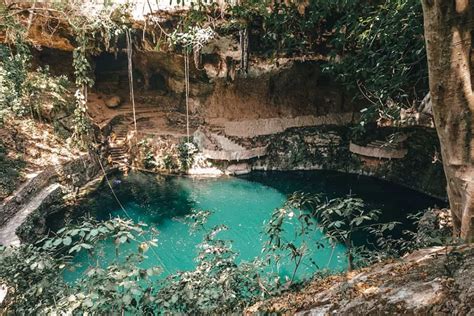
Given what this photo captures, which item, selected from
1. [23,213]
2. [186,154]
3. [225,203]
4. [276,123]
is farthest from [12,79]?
[276,123]

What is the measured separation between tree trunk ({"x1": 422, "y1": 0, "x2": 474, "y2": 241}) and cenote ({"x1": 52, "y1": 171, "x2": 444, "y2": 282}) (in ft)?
13.0

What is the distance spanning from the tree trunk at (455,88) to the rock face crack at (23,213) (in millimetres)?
5828

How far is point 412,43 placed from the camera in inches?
208

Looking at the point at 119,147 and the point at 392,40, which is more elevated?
the point at 392,40

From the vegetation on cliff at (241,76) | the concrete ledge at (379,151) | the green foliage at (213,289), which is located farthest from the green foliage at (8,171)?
the concrete ledge at (379,151)

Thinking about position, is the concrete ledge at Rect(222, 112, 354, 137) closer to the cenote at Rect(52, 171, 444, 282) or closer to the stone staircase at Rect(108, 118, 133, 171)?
the cenote at Rect(52, 171, 444, 282)

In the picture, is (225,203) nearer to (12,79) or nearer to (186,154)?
(186,154)

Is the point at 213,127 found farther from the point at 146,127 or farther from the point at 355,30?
the point at 355,30

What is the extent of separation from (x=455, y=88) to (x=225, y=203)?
7276 millimetres

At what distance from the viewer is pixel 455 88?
2.04 metres

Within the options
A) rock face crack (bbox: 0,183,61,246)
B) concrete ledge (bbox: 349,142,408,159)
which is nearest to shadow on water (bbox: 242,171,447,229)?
concrete ledge (bbox: 349,142,408,159)

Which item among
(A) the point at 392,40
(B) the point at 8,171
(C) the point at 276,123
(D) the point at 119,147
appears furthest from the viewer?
(C) the point at 276,123

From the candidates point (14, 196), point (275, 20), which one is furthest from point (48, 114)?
point (275, 20)

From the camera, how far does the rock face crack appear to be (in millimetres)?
5852
